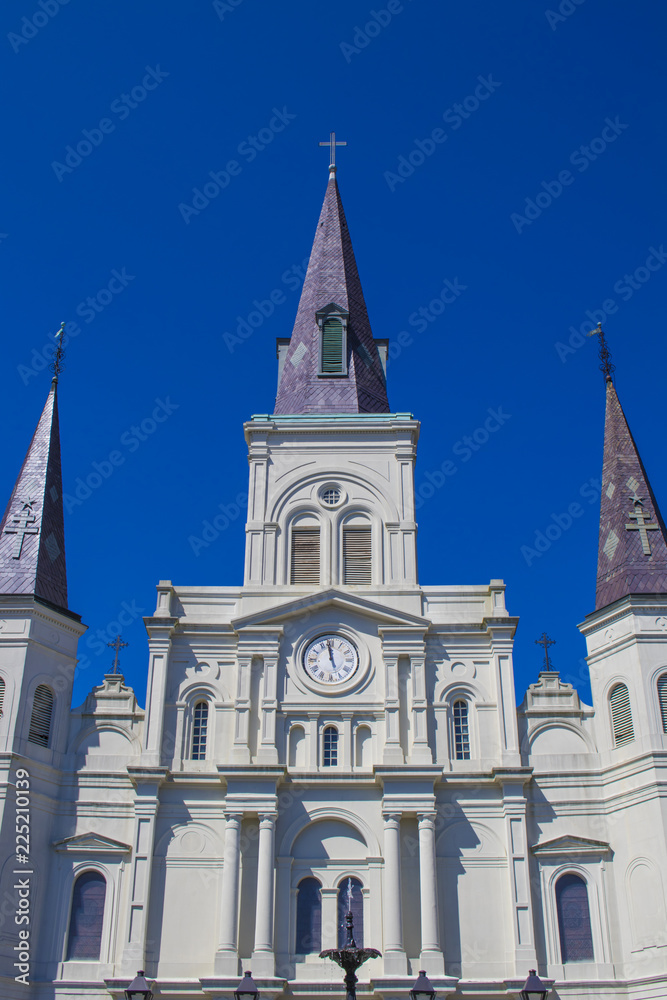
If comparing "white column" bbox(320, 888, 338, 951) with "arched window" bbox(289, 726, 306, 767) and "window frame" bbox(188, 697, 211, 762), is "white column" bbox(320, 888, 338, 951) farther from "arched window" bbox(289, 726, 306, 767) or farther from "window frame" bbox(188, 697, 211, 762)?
"window frame" bbox(188, 697, 211, 762)

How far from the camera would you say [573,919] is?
28766 mm

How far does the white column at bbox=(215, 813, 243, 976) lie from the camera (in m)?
27.5

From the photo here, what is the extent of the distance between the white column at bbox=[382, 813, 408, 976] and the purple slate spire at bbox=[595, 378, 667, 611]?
30.5ft

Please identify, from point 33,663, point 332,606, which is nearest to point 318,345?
point 332,606

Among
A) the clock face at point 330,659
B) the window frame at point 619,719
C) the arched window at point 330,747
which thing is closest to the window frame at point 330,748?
→ the arched window at point 330,747

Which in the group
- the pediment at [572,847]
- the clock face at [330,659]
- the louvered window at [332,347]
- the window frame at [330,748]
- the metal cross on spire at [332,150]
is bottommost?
the pediment at [572,847]

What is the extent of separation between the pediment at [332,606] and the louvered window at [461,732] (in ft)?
8.72

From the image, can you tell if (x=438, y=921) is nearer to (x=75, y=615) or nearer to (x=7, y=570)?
(x=75, y=615)

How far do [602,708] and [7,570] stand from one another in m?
18.7

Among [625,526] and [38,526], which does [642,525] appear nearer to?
[625,526]

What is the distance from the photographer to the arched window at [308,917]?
28.6 metres

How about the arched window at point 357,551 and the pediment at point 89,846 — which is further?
the arched window at point 357,551

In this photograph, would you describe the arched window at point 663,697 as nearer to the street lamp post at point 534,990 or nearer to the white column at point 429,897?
the white column at point 429,897

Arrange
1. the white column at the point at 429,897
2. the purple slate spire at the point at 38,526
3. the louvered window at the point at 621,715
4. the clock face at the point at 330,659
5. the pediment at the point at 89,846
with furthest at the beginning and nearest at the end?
the purple slate spire at the point at 38,526 → the clock face at the point at 330,659 → the louvered window at the point at 621,715 → the pediment at the point at 89,846 → the white column at the point at 429,897
